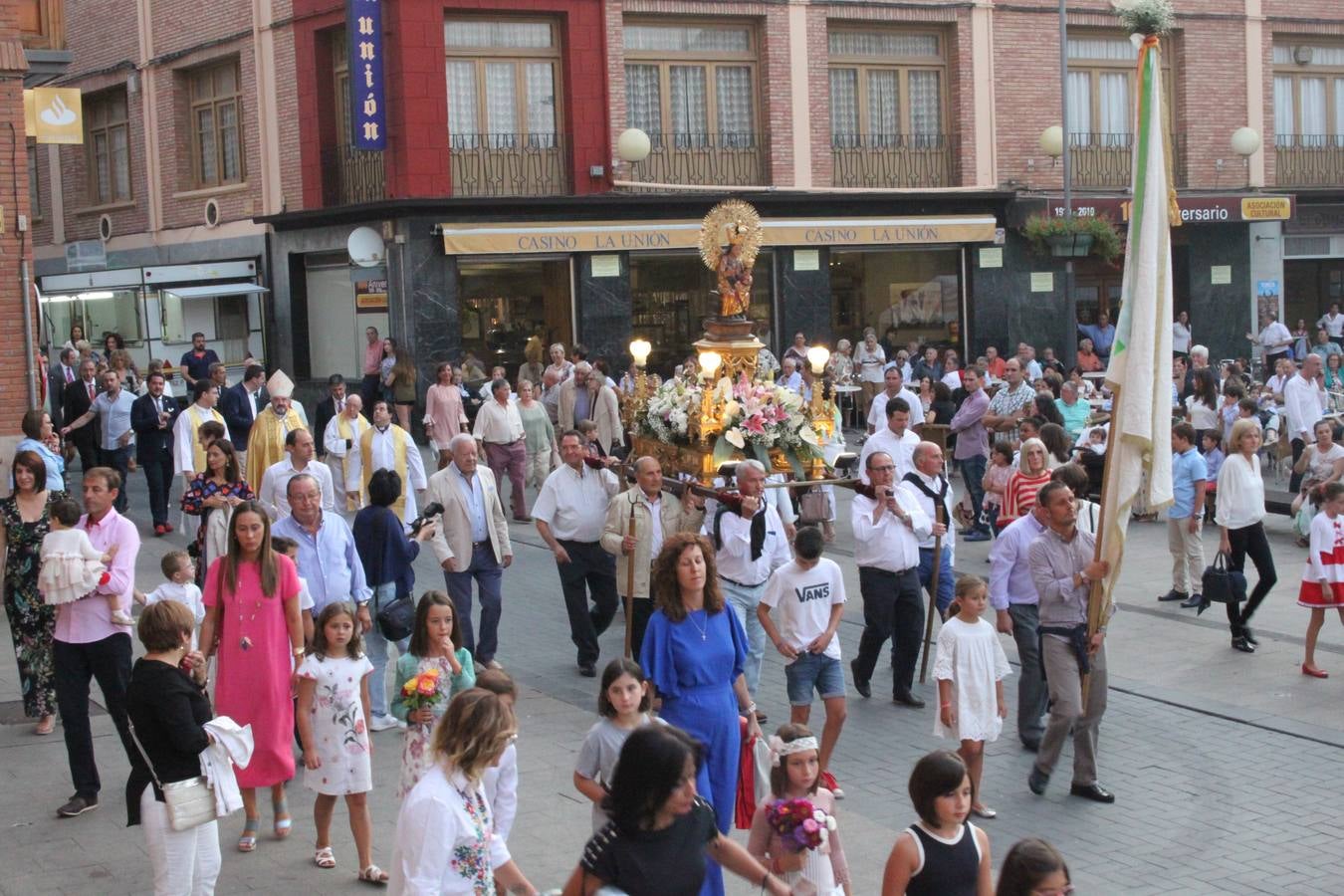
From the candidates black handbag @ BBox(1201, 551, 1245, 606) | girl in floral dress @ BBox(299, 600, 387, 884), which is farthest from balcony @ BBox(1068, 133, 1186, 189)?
girl in floral dress @ BBox(299, 600, 387, 884)

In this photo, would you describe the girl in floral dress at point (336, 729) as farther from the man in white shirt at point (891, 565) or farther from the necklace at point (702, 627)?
the man in white shirt at point (891, 565)

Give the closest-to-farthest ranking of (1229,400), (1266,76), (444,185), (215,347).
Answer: (1229,400) < (444,185) < (215,347) < (1266,76)

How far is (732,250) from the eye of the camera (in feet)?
52.3

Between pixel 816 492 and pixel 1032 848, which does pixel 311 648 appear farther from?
pixel 816 492

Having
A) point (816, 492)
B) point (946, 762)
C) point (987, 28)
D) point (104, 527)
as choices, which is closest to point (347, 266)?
point (987, 28)

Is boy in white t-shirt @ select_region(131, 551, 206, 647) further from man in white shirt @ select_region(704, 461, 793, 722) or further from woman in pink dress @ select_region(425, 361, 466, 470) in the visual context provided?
woman in pink dress @ select_region(425, 361, 466, 470)

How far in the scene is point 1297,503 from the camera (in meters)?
15.5

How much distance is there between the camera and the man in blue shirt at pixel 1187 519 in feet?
47.3

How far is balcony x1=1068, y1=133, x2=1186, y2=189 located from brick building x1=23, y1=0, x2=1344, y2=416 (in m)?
0.06

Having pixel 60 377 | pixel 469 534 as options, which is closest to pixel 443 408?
pixel 60 377

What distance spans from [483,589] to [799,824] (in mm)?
6116

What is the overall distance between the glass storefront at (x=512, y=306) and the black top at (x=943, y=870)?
22030 millimetres

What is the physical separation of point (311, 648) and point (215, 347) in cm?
2126

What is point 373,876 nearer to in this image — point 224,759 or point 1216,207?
point 224,759
